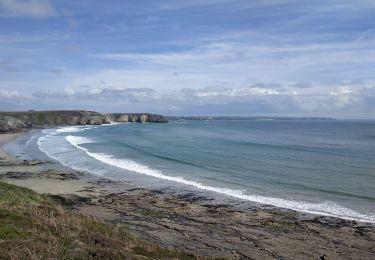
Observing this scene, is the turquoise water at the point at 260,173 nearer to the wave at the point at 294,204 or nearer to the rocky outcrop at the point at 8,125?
the wave at the point at 294,204

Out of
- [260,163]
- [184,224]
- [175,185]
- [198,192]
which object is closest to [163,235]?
[184,224]

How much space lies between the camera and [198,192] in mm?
30062

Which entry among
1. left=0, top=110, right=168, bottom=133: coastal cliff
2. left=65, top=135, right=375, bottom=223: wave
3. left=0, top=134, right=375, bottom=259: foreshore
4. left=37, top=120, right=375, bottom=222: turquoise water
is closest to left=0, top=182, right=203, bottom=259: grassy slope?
left=0, top=134, right=375, bottom=259: foreshore

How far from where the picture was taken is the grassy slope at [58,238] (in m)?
11.2

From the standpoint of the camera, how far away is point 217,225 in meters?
21.1

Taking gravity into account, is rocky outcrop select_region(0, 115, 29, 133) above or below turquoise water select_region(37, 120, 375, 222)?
above

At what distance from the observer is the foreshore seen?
679 inches

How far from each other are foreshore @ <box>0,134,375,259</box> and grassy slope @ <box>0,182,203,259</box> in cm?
277

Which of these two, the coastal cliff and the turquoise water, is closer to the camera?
the turquoise water

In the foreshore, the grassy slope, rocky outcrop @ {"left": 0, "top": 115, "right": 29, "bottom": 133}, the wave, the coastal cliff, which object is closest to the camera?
the grassy slope

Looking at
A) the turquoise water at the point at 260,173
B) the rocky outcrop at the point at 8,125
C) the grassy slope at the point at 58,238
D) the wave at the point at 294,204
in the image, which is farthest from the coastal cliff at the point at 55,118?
the grassy slope at the point at 58,238

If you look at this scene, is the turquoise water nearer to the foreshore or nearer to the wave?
the wave

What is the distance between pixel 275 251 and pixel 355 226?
21.6ft

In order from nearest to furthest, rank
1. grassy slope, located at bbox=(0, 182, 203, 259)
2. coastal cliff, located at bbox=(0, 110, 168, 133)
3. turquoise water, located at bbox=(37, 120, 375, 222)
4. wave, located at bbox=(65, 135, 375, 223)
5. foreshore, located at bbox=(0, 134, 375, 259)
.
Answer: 1. grassy slope, located at bbox=(0, 182, 203, 259)
2. foreshore, located at bbox=(0, 134, 375, 259)
3. wave, located at bbox=(65, 135, 375, 223)
4. turquoise water, located at bbox=(37, 120, 375, 222)
5. coastal cliff, located at bbox=(0, 110, 168, 133)
